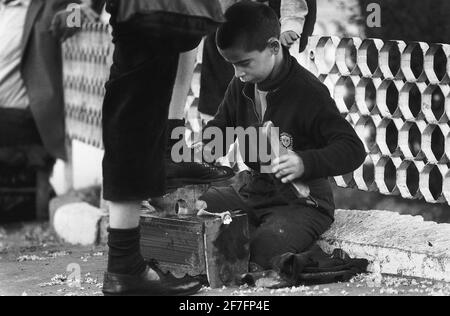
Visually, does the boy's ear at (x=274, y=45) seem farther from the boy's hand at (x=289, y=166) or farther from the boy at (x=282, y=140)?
the boy's hand at (x=289, y=166)

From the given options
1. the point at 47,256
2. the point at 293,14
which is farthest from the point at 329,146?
the point at 47,256

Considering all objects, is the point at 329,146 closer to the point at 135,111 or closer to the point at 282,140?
the point at 282,140

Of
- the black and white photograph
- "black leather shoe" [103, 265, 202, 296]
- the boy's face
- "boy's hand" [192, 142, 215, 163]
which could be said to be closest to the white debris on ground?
the black and white photograph

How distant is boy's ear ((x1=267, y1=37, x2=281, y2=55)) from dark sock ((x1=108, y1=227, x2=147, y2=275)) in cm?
103

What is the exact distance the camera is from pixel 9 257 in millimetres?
5301

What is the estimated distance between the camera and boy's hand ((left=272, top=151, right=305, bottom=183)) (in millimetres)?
3861

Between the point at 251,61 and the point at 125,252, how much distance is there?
1.01 metres

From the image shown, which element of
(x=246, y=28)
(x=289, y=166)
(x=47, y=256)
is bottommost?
(x=47, y=256)

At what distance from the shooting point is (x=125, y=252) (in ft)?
11.6

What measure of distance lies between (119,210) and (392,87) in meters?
2.20

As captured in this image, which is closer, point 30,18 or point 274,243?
point 274,243

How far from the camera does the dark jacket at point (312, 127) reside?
3.92 m

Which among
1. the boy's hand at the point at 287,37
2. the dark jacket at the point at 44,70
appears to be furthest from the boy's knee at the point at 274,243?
the dark jacket at the point at 44,70

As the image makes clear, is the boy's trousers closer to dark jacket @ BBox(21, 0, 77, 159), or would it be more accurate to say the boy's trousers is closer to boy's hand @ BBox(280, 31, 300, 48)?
boy's hand @ BBox(280, 31, 300, 48)
